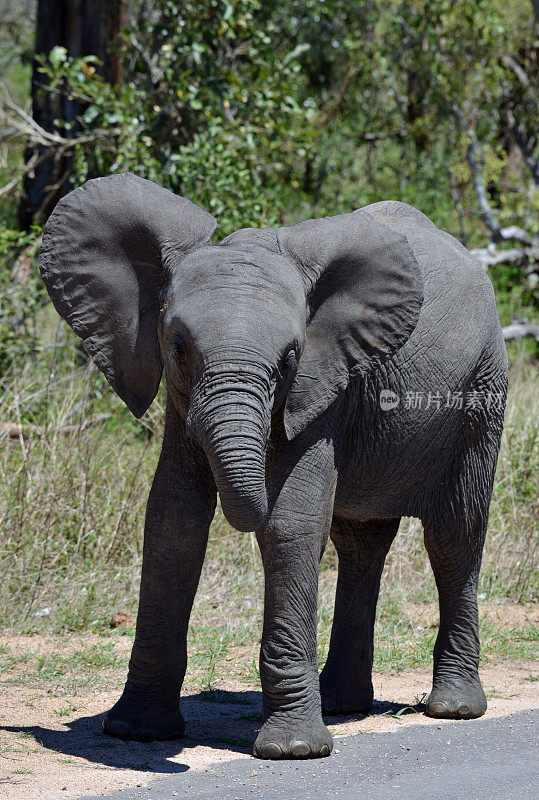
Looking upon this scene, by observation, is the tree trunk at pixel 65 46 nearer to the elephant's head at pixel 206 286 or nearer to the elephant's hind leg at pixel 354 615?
the elephant's hind leg at pixel 354 615

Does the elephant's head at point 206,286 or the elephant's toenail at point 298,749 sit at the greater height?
the elephant's head at point 206,286

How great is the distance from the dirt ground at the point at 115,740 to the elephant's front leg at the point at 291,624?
227 mm

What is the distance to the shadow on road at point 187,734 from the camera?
14.1 feet

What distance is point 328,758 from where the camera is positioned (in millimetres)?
4379

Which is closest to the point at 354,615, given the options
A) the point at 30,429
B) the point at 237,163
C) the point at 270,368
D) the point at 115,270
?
the point at 270,368

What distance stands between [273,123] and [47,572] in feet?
14.6

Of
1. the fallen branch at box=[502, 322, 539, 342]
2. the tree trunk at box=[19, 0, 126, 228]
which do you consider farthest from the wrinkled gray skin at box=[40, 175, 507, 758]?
the fallen branch at box=[502, 322, 539, 342]

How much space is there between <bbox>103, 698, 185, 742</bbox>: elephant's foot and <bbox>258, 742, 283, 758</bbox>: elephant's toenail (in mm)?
452

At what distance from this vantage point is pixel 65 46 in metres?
10.4

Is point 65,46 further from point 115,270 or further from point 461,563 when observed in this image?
point 461,563

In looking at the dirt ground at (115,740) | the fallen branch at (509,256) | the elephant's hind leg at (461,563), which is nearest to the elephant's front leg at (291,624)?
the dirt ground at (115,740)

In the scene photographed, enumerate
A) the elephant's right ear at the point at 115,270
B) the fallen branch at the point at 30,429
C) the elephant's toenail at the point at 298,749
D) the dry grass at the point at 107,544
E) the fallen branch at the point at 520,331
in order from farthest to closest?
the fallen branch at the point at 520,331 < the fallen branch at the point at 30,429 < the dry grass at the point at 107,544 < the elephant's right ear at the point at 115,270 < the elephant's toenail at the point at 298,749

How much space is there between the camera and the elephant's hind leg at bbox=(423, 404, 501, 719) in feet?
17.0

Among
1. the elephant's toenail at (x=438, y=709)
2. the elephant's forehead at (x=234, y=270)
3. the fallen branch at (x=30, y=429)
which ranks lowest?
the elephant's toenail at (x=438, y=709)
